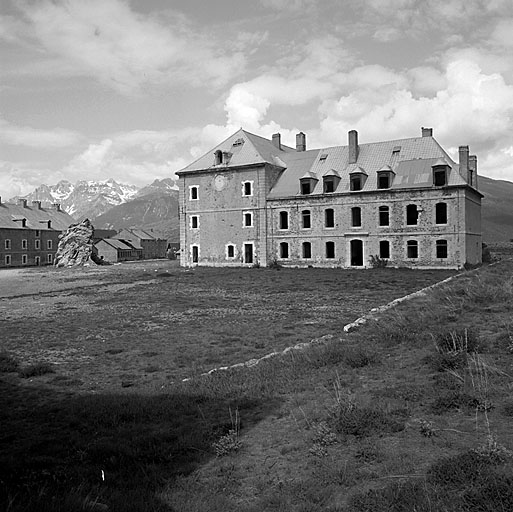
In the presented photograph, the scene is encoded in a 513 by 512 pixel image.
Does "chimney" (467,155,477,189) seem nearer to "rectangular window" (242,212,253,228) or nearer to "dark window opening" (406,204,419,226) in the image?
"dark window opening" (406,204,419,226)

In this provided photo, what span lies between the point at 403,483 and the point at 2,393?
7.14 meters

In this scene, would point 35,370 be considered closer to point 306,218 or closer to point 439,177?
point 439,177

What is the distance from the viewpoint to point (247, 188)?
45531 mm

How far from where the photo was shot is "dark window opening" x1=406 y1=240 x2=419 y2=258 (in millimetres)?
38969

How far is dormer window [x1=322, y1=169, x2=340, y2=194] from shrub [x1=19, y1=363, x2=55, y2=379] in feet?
112

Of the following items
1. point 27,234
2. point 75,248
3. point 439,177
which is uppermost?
point 439,177

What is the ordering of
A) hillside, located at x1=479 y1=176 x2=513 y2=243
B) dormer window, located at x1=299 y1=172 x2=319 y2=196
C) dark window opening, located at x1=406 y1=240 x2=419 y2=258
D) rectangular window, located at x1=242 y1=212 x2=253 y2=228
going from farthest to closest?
hillside, located at x1=479 y1=176 x2=513 y2=243 < rectangular window, located at x1=242 y1=212 x2=253 y2=228 < dormer window, located at x1=299 y1=172 x2=319 y2=196 < dark window opening, located at x1=406 y1=240 x2=419 y2=258

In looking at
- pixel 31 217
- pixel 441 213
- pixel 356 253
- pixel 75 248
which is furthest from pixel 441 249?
pixel 31 217

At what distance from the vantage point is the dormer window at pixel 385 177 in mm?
39438

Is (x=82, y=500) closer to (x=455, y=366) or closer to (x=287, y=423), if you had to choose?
(x=287, y=423)

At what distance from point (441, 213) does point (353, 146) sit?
9.83 meters

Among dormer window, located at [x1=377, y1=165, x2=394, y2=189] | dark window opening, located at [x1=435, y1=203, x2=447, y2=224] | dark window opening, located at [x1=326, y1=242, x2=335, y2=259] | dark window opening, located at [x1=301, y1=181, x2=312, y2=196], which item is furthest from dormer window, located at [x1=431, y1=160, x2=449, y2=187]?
dark window opening, located at [x1=301, y1=181, x2=312, y2=196]

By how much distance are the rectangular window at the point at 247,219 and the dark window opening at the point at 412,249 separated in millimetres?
14009

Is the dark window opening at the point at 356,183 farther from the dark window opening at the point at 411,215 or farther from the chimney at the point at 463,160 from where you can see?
the chimney at the point at 463,160
